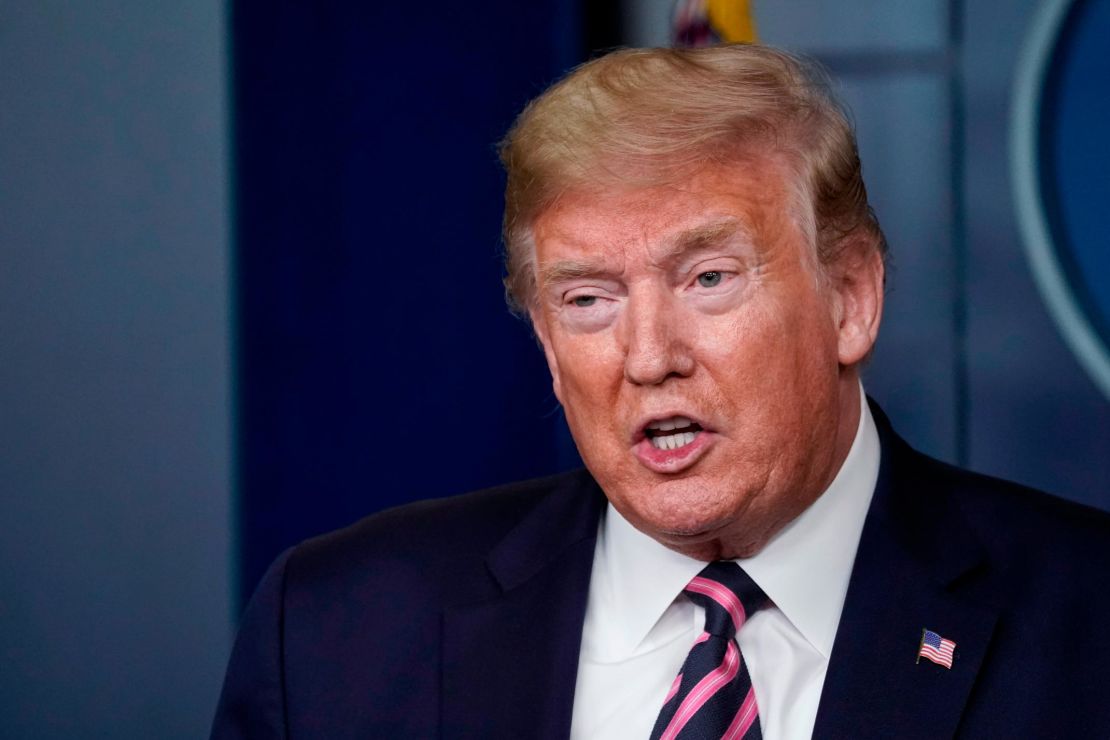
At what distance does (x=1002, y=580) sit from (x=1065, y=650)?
0.36 ft

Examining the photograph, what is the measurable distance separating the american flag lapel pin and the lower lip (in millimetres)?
331

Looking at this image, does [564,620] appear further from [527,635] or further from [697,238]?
[697,238]

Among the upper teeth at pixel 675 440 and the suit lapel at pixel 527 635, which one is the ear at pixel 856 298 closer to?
the upper teeth at pixel 675 440

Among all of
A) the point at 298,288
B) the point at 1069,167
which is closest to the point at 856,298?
the point at 1069,167

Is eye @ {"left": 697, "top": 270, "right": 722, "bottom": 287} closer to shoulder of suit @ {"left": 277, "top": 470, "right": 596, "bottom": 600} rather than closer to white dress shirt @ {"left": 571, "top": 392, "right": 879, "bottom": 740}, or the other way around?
white dress shirt @ {"left": 571, "top": 392, "right": 879, "bottom": 740}

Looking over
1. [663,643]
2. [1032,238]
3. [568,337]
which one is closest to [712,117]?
[568,337]

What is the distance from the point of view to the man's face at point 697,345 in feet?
5.29

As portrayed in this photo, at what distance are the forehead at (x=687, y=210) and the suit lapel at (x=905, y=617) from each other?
381 mm

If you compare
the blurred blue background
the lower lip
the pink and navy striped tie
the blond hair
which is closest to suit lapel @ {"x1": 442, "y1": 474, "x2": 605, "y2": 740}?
the pink and navy striped tie

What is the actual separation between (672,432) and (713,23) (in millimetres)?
1174

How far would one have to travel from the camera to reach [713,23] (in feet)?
8.48

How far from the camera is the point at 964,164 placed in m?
2.55

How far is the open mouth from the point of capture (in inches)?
64.4

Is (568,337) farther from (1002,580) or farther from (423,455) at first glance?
(423,455)
